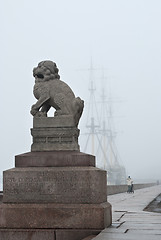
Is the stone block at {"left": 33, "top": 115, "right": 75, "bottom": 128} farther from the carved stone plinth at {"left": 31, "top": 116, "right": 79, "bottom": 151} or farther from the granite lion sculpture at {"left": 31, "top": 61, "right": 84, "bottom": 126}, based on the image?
the granite lion sculpture at {"left": 31, "top": 61, "right": 84, "bottom": 126}

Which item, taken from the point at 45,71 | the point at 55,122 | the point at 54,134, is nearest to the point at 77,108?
the point at 55,122

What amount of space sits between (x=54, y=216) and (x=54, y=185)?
1.72ft

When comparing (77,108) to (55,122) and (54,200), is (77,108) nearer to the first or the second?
(55,122)

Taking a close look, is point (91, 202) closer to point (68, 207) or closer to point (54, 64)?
point (68, 207)

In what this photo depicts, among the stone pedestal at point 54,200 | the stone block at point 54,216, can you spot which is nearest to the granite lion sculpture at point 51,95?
the stone pedestal at point 54,200

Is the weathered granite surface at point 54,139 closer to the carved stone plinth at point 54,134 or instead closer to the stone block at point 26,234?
the carved stone plinth at point 54,134

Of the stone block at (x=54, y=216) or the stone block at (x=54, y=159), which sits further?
the stone block at (x=54, y=159)

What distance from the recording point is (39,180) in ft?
24.8

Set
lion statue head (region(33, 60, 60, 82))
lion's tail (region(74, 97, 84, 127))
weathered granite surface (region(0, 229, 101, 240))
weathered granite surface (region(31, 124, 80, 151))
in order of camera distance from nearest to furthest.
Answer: weathered granite surface (region(0, 229, 101, 240))
weathered granite surface (region(31, 124, 80, 151))
lion's tail (region(74, 97, 84, 127))
lion statue head (region(33, 60, 60, 82))

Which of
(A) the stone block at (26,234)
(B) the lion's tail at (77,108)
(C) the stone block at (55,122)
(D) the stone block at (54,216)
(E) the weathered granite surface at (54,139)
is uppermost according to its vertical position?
(B) the lion's tail at (77,108)

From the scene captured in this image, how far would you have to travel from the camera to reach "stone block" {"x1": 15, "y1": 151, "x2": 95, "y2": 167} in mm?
7688

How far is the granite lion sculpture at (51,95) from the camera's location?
8211mm

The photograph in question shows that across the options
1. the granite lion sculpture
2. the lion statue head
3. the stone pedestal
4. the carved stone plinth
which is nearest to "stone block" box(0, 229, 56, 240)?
the stone pedestal

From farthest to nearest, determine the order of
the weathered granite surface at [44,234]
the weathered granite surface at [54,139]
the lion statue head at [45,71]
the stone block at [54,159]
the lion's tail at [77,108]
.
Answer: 1. the lion statue head at [45,71]
2. the lion's tail at [77,108]
3. the weathered granite surface at [54,139]
4. the stone block at [54,159]
5. the weathered granite surface at [44,234]
